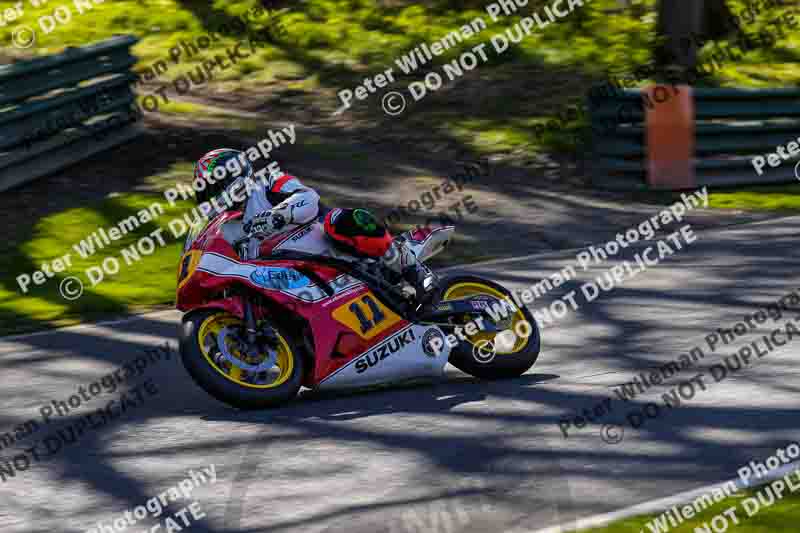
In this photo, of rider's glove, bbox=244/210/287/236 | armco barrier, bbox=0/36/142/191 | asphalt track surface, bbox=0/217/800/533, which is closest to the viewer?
asphalt track surface, bbox=0/217/800/533

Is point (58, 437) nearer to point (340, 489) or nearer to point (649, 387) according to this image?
point (340, 489)

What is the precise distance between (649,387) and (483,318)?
1205mm

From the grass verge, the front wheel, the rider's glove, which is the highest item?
the rider's glove

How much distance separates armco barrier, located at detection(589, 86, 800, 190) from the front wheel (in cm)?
698

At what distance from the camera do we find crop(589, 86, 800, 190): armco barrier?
48.8ft

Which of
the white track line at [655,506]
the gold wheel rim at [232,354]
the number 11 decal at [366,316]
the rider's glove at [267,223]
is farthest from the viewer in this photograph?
the number 11 decal at [366,316]

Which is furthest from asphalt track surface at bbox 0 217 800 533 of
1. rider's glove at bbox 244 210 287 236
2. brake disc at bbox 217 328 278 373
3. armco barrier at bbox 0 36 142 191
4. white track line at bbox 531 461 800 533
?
armco barrier at bbox 0 36 142 191

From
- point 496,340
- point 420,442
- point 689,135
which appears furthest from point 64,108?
point 420,442

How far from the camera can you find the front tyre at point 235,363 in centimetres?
736

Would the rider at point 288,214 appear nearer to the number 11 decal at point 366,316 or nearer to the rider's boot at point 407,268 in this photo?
the rider's boot at point 407,268

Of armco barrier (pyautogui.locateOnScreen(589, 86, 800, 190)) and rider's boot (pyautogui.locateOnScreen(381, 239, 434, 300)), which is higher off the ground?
rider's boot (pyautogui.locateOnScreen(381, 239, 434, 300))

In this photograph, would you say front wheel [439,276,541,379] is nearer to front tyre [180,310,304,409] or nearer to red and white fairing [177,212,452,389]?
red and white fairing [177,212,452,389]

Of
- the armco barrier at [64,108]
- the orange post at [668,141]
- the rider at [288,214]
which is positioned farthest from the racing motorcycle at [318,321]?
the armco barrier at [64,108]

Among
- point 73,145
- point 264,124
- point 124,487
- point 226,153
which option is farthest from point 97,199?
point 124,487
